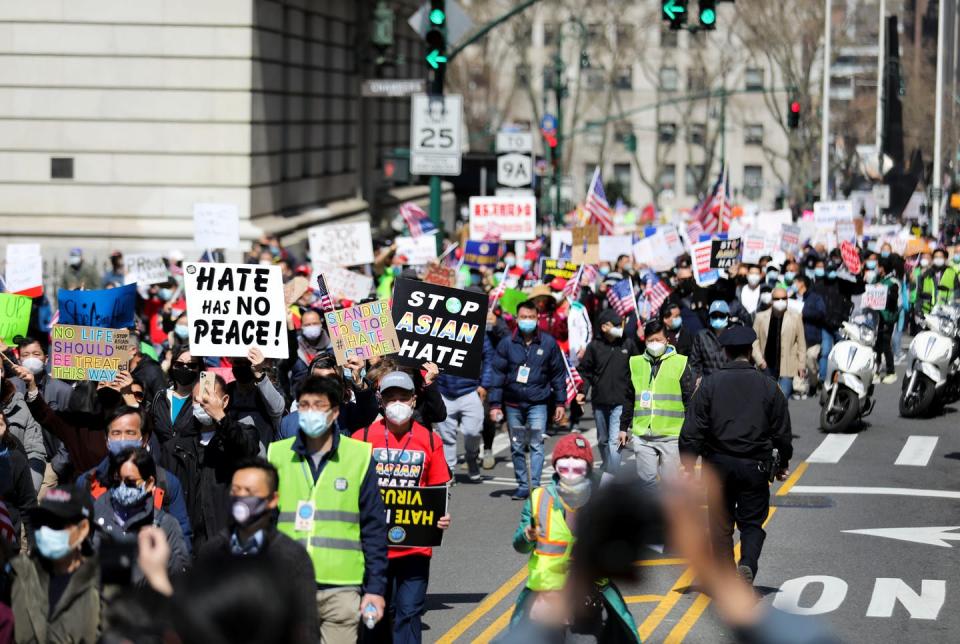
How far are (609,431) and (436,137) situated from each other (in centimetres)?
708

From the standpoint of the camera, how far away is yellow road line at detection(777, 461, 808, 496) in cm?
1605

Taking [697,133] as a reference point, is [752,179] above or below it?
below

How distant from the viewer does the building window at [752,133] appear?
8656cm

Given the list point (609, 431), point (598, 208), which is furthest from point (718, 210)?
point (609, 431)

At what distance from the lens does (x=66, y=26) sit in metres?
31.2

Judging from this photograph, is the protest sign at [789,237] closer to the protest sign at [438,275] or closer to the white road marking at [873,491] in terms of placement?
the protest sign at [438,275]

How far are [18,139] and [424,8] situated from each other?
41.6ft

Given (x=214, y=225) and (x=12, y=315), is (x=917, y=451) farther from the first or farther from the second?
(x=214, y=225)

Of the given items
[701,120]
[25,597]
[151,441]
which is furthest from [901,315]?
[701,120]

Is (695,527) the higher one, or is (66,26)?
(66,26)

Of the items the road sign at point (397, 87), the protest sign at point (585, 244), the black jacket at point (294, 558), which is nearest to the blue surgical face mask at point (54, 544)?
the black jacket at point (294, 558)

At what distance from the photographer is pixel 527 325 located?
51.6ft

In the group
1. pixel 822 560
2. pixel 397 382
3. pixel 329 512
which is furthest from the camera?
pixel 822 560

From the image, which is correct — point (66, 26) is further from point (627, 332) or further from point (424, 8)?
point (627, 332)
